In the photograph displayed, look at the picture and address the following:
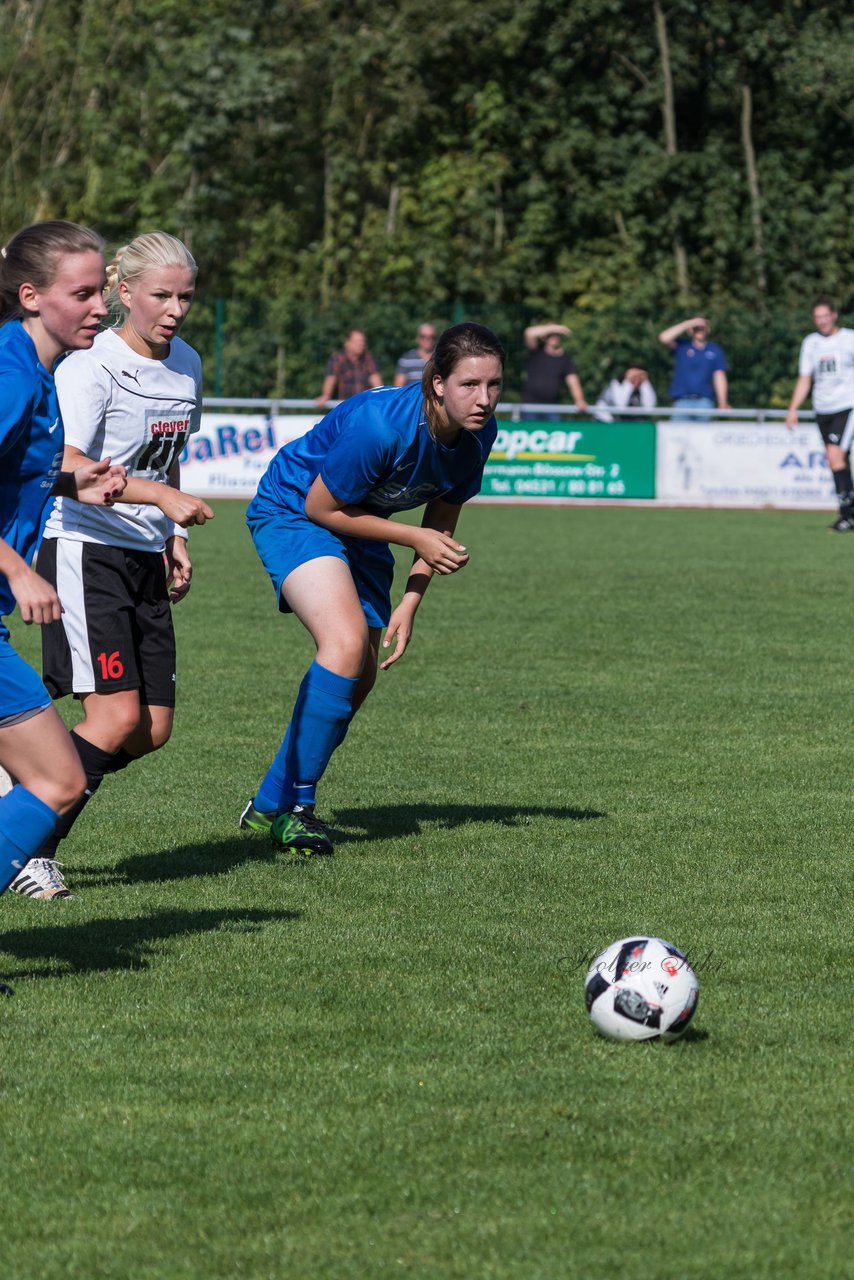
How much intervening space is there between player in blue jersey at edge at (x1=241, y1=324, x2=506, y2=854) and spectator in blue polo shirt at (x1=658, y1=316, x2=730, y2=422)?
1831 cm

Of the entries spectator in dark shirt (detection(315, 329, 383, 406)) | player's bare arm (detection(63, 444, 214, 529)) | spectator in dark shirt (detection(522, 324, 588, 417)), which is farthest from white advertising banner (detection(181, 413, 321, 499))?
player's bare arm (detection(63, 444, 214, 529))

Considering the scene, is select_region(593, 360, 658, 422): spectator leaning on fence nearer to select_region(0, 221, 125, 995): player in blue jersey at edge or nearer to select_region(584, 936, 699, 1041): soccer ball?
select_region(0, 221, 125, 995): player in blue jersey at edge

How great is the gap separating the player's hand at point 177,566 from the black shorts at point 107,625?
0.33 feet

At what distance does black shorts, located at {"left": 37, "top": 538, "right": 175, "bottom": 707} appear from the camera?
575 centimetres

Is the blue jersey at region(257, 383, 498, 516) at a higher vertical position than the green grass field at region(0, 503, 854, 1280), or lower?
higher

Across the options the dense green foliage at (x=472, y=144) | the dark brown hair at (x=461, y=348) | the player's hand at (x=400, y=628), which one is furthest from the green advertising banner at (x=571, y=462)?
the dark brown hair at (x=461, y=348)

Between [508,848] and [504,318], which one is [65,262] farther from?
[504,318]

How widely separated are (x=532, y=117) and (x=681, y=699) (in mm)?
29716

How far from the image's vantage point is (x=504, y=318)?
27641mm

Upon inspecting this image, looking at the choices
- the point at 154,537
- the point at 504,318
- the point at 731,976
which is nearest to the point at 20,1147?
the point at 731,976

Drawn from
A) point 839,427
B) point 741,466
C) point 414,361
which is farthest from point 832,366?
point 414,361

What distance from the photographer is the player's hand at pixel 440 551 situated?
5.76m

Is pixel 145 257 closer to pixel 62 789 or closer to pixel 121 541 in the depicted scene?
pixel 121 541

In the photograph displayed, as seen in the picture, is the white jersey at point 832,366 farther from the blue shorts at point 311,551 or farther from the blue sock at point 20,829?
the blue sock at point 20,829
